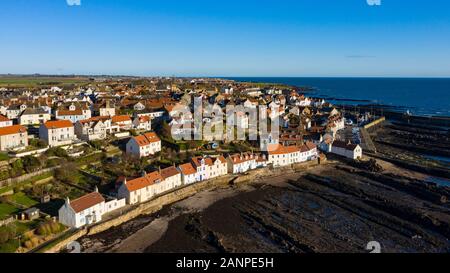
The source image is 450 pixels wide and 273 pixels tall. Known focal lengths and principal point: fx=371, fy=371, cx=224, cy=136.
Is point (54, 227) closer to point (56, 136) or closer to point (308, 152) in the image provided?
point (56, 136)

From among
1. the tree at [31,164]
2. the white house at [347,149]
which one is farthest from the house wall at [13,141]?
the white house at [347,149]

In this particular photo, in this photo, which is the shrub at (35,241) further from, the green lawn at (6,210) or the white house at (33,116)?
the white house at (33,116)

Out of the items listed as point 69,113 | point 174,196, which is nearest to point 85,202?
point 174,196

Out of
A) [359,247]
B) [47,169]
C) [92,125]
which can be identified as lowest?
[359,247]

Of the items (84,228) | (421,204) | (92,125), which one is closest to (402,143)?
(421,204)

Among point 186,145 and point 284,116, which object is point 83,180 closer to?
point 186,145

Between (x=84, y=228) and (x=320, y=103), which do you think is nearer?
(x=84, y=228)
